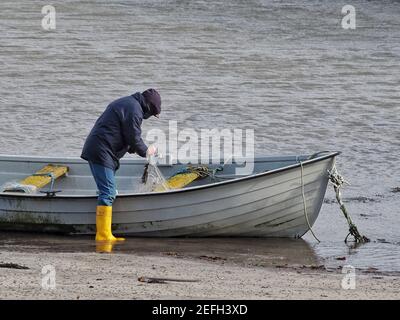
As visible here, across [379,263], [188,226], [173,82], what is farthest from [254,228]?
[173,82]

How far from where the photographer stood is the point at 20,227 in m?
11.8

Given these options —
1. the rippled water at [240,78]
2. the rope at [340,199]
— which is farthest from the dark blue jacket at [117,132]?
the rippled water at [240,78]

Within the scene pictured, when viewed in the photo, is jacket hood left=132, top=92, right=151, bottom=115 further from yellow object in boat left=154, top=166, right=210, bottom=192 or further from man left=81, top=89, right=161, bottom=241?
yellow object in boat left=154, top=166, right=210, bottom=192

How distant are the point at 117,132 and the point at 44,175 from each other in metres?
1.52

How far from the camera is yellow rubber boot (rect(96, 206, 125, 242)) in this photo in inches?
441

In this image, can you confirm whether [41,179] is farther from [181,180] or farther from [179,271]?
[179,271]

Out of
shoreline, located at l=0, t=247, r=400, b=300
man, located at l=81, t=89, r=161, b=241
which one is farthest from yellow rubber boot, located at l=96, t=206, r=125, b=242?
shoreline, located at l=0, t=247, r=400, b=300

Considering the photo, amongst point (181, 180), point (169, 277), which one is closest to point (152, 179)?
point (181, 180)

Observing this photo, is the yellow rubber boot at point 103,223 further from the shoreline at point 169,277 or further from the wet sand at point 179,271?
the shoreline at point 169,277

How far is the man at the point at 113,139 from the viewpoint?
10992 mm

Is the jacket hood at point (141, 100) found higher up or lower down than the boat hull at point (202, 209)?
higher up

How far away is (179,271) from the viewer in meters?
9.61

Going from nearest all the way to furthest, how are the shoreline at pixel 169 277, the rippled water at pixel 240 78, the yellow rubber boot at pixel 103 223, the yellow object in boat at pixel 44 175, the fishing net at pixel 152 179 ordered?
the shoreline at pixel 169 277 → the yellow rubber boot at pixel 103 223 → the fishing net at pixel 152 179 → the yellow object in boat at pixel 44 175 → the rippled water at pixel 240 78
